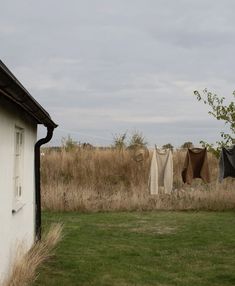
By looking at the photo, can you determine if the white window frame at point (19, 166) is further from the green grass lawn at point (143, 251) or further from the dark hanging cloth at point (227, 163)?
the dark hanging cloth at point (227, 163)

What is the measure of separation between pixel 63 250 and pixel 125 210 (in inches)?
274

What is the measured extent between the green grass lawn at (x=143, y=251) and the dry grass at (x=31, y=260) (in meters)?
0.15

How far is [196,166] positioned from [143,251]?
8113 mm

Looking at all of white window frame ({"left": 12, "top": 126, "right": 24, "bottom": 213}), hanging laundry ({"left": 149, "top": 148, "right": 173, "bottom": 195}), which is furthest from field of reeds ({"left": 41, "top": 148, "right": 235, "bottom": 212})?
white window frame ({"left": 12, "top": 126, "right": 24, "bottom": 213})

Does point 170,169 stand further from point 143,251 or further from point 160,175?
point 143,251

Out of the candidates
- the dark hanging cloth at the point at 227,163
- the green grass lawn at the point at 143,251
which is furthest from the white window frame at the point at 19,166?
the dark hanging cloth at the point at 227,163

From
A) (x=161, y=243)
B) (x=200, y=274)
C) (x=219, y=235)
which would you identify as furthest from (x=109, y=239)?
(x=200, y=274)

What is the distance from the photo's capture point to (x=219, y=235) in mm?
11320

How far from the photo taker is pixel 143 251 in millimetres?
9469

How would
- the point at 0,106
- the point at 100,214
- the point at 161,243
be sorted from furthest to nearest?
the point at 100,214
the point at 161,243
the point at 0,106

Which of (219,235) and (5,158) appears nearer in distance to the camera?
(5,158)

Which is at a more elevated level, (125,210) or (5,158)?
(5,158)

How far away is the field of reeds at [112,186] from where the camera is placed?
643 inches

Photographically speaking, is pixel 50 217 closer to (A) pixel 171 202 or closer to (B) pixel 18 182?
(A) pixel 171 202
